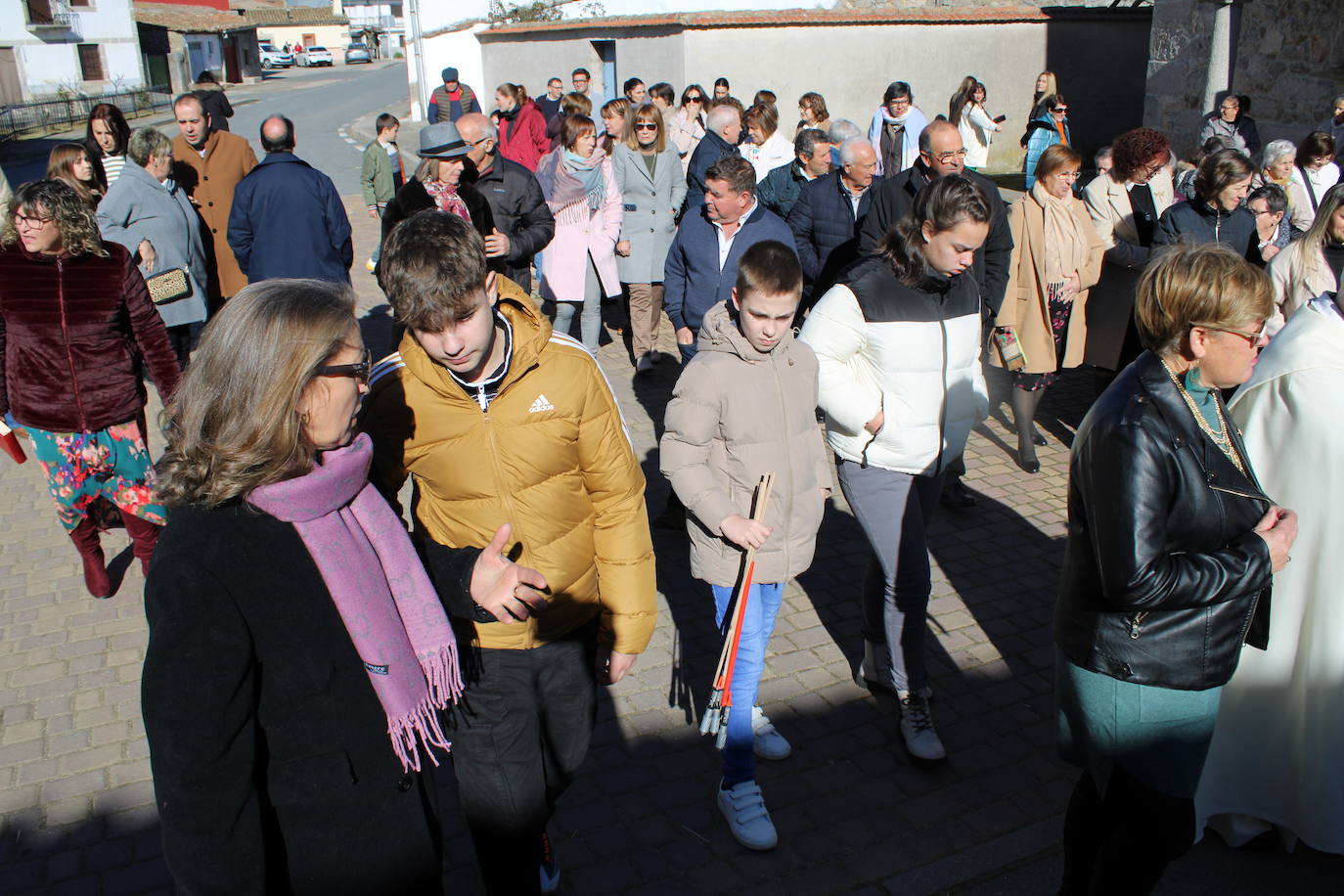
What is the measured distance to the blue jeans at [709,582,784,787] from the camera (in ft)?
11.5

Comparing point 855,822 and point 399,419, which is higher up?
point 399,419


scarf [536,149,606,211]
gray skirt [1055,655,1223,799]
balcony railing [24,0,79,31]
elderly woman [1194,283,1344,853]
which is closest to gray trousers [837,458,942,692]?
elderly woman [1194,283,1344,853]

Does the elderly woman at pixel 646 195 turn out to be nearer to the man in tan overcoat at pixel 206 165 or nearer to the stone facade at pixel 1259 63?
the man in tan overcoat at pixel 206 165

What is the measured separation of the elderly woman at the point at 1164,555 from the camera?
251cm

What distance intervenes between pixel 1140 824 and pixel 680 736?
1.83 m

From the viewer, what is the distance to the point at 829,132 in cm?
811

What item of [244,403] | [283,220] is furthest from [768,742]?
[283,220]

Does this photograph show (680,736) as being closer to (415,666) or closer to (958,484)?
(415,666)

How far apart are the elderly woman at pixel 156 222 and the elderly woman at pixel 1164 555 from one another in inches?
222

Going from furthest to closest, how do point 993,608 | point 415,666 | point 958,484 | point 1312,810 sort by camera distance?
1. point 958,484
2. point 993,608
3. point 1312,810
4. point 415,666

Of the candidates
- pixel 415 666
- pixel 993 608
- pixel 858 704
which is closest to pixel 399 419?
pixel 415 666

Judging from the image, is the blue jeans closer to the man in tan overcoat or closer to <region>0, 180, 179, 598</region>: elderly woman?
<region>0, 180, 179, 598</region>: elderly woman

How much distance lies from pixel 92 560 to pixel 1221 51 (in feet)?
47.5

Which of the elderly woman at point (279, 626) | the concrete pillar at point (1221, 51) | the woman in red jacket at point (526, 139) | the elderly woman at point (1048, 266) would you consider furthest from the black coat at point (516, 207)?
Answer: the concrete pillar at point (1221, 51)
